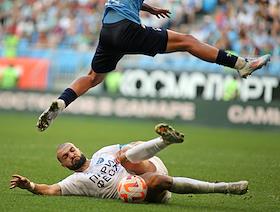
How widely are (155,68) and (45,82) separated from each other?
11.3 ft

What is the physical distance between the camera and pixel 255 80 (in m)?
23.3

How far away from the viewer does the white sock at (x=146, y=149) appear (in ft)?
29.7

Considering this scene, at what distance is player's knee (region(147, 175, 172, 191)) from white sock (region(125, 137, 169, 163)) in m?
0.26

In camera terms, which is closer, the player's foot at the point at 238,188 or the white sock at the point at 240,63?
the player's foot at the point at 238,188

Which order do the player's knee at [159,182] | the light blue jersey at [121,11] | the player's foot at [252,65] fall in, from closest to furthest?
A: the player's knee at [159,182], the player's foot at [252,65], the light blue jersey at [121,11]

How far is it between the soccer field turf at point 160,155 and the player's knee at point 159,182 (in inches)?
8.4

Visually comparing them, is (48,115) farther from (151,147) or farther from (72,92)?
(151,147)

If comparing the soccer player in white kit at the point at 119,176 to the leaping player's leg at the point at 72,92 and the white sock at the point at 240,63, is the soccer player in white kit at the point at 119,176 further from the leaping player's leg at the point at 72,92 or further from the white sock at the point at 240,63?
the white sock at the point at 240,63

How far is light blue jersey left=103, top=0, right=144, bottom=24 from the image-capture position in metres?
10.5

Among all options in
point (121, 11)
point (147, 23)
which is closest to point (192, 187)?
point (121, 11)

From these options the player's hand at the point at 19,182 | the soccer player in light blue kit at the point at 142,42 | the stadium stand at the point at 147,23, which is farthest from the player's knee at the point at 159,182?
the stadium stand at the point at 147,23

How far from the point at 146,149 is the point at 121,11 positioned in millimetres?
2170

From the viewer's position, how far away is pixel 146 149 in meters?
9.09

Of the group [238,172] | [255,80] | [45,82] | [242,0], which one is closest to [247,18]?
[242,0]
